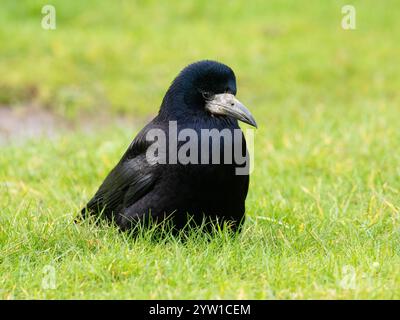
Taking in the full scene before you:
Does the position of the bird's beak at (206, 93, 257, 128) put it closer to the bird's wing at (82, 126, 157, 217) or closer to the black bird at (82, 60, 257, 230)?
the black bird at (82, 60, 257, 230)

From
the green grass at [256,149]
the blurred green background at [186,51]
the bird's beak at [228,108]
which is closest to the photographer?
the green grass at [256,149]

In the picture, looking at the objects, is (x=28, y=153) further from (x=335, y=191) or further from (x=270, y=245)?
(x=270, y=245)

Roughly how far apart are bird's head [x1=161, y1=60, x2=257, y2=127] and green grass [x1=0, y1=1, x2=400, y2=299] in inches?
29.0

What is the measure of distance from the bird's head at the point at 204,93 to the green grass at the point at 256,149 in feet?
2.42

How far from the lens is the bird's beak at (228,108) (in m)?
4.78

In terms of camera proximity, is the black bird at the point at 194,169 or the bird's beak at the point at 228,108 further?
the bird's beak at the point at 228,108

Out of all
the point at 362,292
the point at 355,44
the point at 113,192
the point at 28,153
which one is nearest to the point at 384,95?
the point at 355,44

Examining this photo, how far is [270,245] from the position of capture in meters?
4.67

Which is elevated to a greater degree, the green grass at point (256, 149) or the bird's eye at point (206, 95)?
the bird's eye at point (206, 95)

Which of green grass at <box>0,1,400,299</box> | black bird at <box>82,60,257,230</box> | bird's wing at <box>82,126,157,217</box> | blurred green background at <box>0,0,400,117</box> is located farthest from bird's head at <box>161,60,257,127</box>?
blurred green background at <box>0,0,400,117</box>

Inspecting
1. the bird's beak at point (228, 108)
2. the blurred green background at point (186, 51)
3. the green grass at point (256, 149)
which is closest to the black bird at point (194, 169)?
the bird's beak at point (228, 108)

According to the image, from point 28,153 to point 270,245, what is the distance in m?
3.38

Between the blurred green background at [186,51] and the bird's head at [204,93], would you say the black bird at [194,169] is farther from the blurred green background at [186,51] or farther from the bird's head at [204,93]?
the blurred green background at [186,51]

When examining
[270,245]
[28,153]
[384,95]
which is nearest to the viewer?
[270,245]
